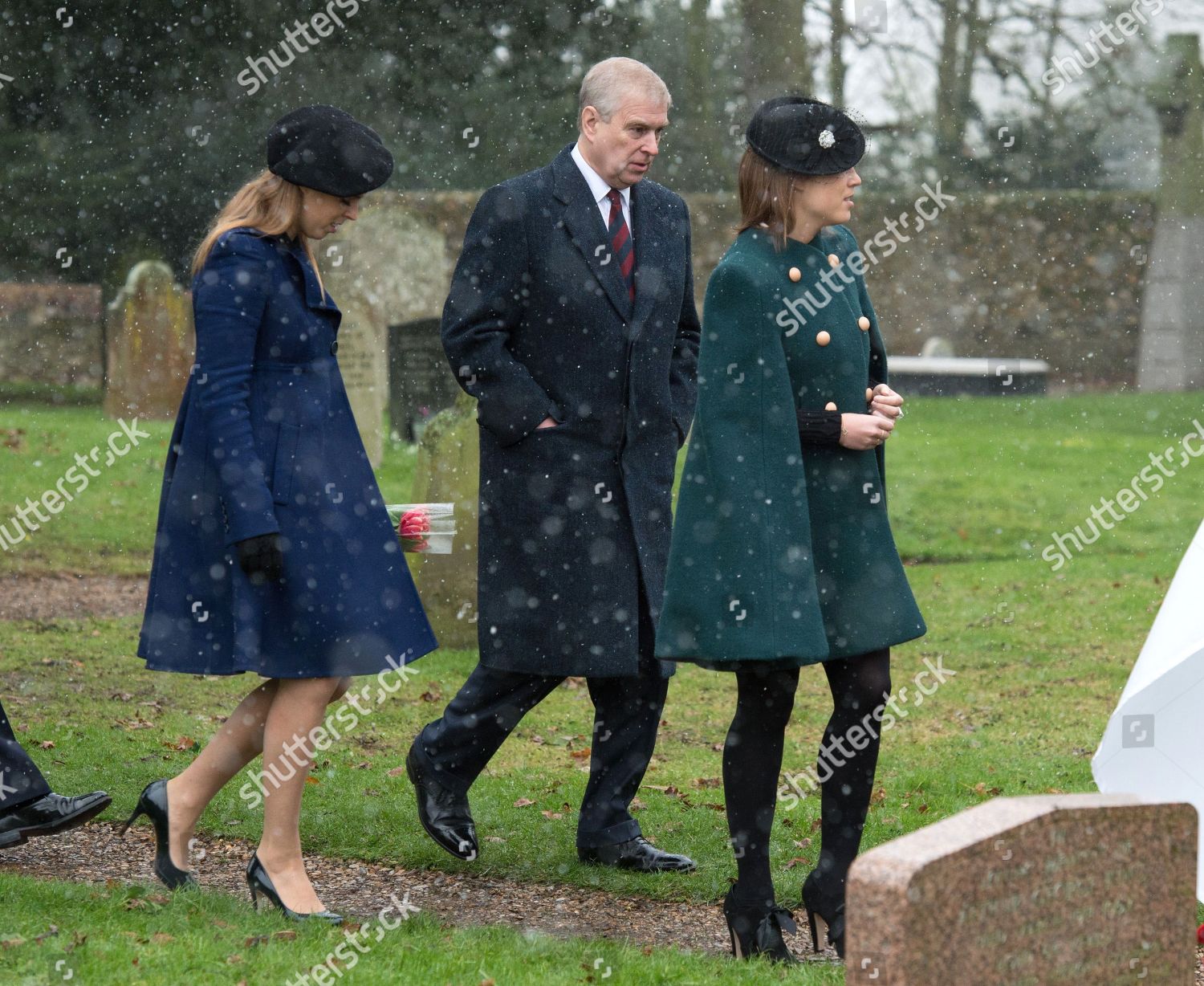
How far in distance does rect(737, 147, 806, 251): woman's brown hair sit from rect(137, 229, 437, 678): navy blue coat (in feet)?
3.80

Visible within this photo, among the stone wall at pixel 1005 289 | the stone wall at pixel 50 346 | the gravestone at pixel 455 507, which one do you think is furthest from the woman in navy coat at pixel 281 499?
the stone wall at pixel 50 346

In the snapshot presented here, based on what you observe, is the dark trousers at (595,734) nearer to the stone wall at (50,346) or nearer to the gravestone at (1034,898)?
the gravestone at (1034,898)

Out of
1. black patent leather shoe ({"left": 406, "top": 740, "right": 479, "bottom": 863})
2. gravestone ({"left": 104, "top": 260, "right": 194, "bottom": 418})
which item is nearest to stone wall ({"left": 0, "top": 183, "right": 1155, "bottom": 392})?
gravestone ({"left": 104, "top": 260, "right": 194, "bottom": 418})

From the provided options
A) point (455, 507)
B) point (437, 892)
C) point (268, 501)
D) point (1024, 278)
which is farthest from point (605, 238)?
point (1024, 278)

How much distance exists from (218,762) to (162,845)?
0.29 meters

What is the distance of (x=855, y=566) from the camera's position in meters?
3.95

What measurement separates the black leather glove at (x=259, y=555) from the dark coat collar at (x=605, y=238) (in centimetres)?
133

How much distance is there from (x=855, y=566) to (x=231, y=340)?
1.67m

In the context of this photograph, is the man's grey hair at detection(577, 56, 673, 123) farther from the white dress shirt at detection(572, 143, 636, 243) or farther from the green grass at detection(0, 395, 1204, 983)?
the green grass at detection(0, 395, 1204, 983)

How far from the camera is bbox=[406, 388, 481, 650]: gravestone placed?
27.6 ft

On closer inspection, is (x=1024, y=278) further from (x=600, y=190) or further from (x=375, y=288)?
(x=600, y=190)

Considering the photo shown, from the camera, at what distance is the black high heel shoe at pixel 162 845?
430 cm

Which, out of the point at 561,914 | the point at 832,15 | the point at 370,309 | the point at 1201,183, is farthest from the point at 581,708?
the point at 1201,183

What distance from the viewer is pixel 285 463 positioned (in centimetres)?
408
